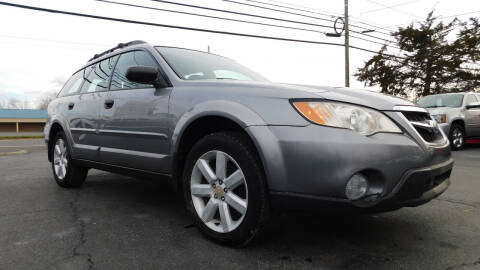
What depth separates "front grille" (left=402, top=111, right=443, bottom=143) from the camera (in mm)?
2178

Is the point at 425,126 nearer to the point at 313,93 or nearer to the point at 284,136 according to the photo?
the point at 313,93

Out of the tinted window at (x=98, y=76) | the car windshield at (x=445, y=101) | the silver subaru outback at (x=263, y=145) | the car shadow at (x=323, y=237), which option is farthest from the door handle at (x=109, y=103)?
the car windshield at (x=445, y=101)

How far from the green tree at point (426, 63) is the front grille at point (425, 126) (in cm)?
2698

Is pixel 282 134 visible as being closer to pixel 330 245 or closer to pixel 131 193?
pixel 330 245

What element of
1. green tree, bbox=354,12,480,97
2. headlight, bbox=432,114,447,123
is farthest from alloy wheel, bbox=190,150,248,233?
green tree, bbox=354,12,480,97

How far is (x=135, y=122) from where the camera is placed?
9.59ft

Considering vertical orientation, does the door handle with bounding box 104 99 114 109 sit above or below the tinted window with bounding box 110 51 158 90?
below

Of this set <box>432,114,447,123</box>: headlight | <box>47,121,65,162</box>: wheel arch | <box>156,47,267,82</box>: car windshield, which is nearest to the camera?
<box>156,47,267,82</box>: car windshield

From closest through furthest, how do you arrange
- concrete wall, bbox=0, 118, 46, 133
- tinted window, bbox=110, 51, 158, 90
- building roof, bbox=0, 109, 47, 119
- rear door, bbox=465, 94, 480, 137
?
1. tinted window, bbox=110, 51, 158, 90
2. rear door, bbox=465, 94, 480, 137
3. concrete wall, bbox=0, 118, 46, 133
4. building roof, bbox=0, 109, 47, 119

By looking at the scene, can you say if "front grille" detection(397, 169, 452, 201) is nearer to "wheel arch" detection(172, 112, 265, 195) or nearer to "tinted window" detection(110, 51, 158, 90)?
"wheel arch" detection(172, 112, 265, 195)

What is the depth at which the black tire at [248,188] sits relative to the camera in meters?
2.01

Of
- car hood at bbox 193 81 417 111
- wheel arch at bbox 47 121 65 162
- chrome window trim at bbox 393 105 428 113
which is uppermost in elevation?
car hood at bbox 193 81 417 111

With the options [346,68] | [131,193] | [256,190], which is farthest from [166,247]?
[346,68]

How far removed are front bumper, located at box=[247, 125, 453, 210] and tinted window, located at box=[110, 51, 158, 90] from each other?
61.0 inches
